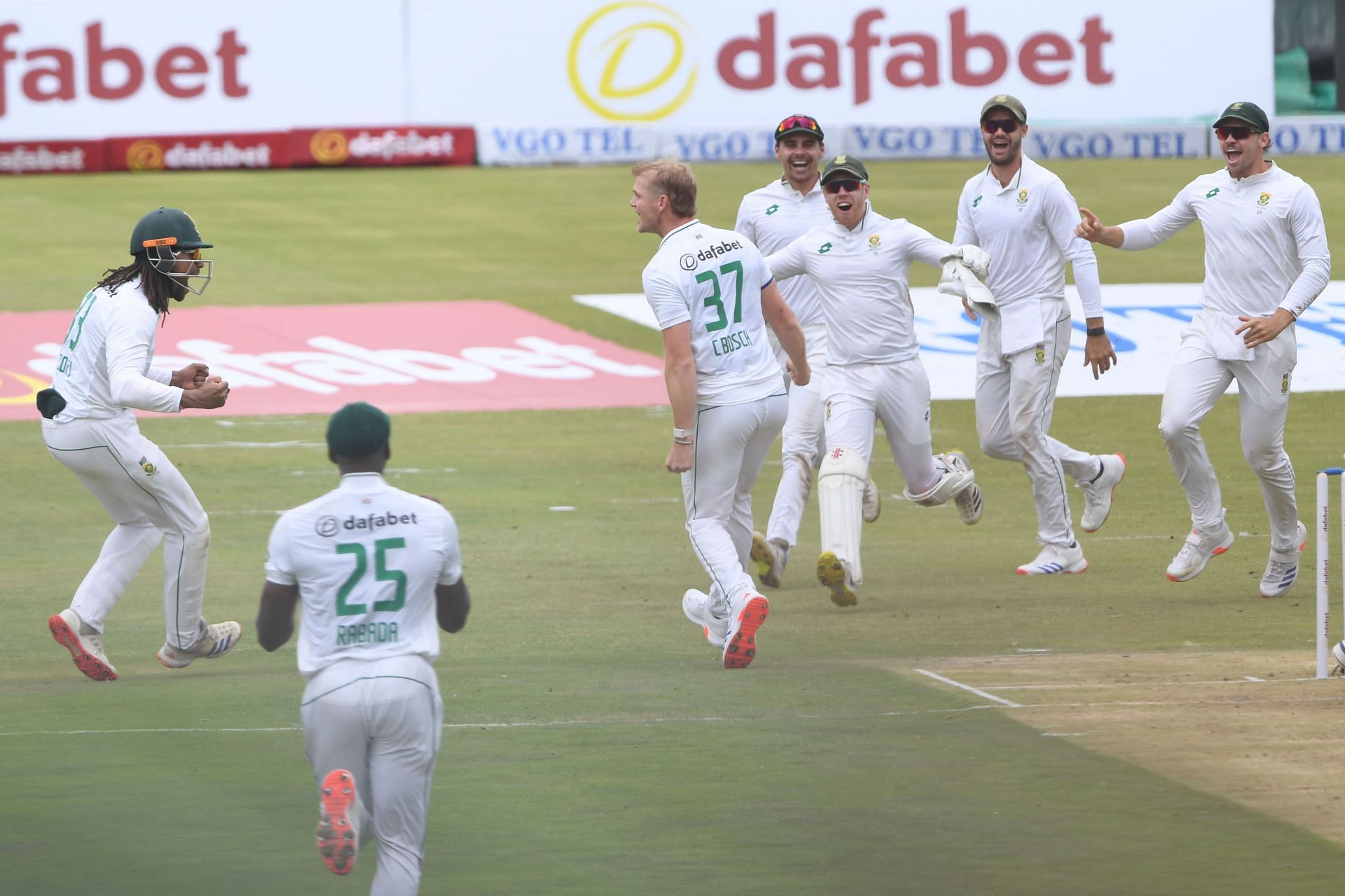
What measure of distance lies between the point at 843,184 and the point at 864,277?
522mm

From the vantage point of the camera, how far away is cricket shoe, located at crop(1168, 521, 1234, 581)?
36.9 ft

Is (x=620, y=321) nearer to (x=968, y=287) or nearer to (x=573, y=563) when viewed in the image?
(x=573, y=563)

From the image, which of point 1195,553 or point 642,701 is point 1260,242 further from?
point 642,701

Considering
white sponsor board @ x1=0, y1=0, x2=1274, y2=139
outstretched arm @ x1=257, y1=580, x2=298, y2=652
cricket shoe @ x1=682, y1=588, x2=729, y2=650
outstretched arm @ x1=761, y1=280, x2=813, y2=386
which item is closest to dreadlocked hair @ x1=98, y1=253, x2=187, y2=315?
outstretched arm @ x1=761, y1=280, x2=813, y2=386

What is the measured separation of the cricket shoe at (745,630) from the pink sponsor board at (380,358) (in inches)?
366

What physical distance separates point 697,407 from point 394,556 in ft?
12.0

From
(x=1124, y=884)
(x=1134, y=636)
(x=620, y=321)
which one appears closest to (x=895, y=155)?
(x=620, y=321)

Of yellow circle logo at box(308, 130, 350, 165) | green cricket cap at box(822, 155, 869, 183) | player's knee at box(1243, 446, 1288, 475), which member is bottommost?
player's knee at box(1243, 446, 1288, 475)

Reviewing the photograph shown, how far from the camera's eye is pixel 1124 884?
21.1 ft

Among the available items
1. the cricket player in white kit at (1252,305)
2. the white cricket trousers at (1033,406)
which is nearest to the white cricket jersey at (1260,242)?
the cricket player in white kit at (1252,305)

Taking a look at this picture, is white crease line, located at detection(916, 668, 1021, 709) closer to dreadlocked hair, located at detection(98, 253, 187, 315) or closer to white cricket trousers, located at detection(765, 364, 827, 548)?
white cricket trousers, located at detection(765, 364, 827, 548)

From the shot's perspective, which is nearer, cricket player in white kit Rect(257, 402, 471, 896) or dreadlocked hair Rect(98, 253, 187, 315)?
cricket player in white kit Rect(257, 402, 471, 896)

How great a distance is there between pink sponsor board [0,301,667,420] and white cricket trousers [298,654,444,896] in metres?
12.4

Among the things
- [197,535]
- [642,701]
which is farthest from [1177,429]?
[197,535]
